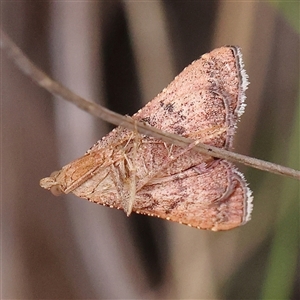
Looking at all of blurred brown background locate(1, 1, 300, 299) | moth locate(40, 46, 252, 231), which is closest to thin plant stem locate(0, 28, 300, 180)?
moth locate(40, 46, 252, 231)

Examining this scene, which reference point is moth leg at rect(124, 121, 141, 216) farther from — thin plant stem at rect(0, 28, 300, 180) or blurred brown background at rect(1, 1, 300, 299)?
blurred brown background at rect(1, 1, 300, 299)

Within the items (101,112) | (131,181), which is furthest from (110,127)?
(101,112)

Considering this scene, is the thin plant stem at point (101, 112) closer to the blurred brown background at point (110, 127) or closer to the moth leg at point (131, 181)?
the moth leg at point (131, 181)

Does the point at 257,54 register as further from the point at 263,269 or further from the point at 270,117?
the point at 263,269

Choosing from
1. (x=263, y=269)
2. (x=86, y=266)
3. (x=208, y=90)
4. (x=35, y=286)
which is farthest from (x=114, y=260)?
(x=208, y=90)

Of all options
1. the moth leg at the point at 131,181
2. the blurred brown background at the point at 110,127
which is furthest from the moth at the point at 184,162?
the blurred brown background at the point at 110,127
